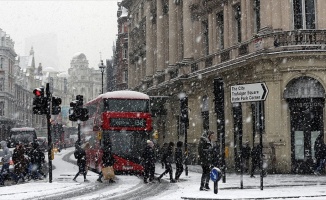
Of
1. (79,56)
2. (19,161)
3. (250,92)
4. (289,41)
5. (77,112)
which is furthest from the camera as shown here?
(79,56)

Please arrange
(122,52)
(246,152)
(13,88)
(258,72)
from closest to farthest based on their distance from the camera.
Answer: (246,152) < (258,72) < (122,52) < (13,88)

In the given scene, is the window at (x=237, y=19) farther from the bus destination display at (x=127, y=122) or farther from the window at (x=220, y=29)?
the bus destination display at (x=127, y=122)

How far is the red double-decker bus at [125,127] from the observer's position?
2492 cm

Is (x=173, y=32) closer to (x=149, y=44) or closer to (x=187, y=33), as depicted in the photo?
(x=187, y=33)

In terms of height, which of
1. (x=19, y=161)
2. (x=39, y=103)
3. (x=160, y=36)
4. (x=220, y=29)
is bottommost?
(x=19, y=161)

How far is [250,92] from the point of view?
16.4 metres

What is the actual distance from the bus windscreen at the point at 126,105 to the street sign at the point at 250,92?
9.03 m

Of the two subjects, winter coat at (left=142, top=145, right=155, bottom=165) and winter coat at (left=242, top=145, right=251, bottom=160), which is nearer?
winter coat at (left=142, top=145, right=155, bottom=165)

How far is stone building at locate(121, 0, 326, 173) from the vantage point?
2583 centimetres

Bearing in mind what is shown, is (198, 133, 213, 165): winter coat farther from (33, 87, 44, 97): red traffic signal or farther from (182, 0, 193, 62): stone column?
(182, 0, 193, 62): stone column

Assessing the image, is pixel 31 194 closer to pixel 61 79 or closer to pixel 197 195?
pixel 197 195

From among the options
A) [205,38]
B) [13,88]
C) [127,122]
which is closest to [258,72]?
[127,122]

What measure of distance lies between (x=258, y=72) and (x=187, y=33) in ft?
40.3

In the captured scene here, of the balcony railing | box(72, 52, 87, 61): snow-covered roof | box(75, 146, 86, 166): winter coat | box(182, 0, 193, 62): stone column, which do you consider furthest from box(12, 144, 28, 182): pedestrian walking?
box(72, 52, 87, 61): snow-covered roof
